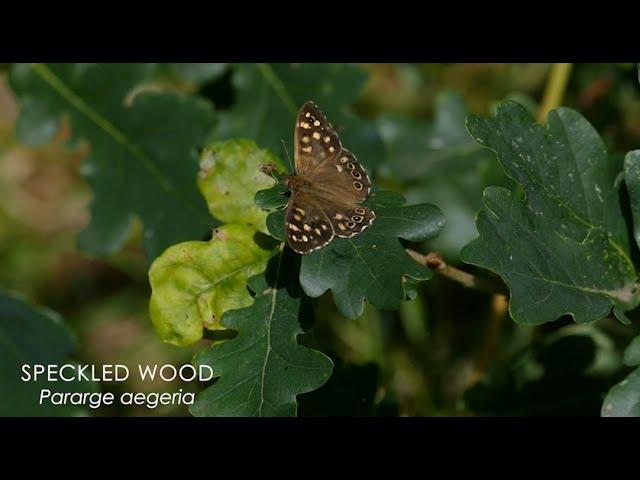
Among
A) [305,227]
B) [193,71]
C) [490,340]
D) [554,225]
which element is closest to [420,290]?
[490,340]

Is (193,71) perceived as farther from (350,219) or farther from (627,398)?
(627,398)

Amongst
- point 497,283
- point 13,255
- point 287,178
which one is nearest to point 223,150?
point 287,178

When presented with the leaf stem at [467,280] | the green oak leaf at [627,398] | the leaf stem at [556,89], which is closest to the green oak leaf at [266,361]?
the leaf stem at [467,280]

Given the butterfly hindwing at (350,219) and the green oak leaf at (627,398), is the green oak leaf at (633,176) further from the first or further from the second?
the butterfly hindwing at (350,219)

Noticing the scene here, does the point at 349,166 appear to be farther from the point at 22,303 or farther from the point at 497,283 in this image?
the point at 22,303

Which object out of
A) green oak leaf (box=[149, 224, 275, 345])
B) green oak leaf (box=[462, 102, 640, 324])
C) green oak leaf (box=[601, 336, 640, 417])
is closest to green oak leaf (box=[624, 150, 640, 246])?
green oak leaf (box=[462, 102, 640, 324])

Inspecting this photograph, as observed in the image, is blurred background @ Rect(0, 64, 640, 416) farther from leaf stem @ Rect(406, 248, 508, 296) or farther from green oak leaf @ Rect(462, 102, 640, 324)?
green oak leaf @ Rect(462, 102, 640, 324)
